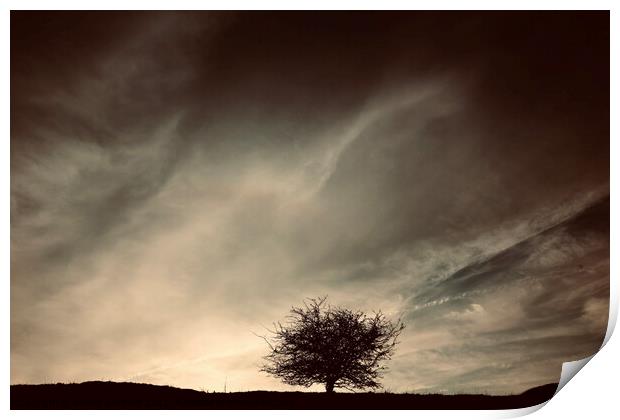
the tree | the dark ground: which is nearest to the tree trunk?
the tree

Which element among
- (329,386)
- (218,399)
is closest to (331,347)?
(329,386)

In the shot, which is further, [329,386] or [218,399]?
[329,386]

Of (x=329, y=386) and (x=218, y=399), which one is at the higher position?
(x=329, y=386)

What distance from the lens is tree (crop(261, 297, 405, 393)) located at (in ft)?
21.0

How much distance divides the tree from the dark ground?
0.87m

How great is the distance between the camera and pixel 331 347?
731 centimetres

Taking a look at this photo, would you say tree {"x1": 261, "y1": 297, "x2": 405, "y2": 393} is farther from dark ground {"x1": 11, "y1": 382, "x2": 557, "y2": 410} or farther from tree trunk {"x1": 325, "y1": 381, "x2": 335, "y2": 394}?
dark ground {"x1": 11, "y1": 382, "x2": 557, "y2": 410}

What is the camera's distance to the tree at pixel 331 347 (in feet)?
21.0

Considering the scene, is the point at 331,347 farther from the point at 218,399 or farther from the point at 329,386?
the point at 218,399

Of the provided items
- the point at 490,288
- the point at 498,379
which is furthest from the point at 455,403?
the point at 490,288

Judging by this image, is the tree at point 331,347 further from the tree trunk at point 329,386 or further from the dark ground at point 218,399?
the dark ground at point 218,399

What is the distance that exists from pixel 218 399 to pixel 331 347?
88.0 inches

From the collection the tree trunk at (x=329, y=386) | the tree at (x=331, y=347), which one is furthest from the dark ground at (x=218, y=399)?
the tree trunk at (x=329, y=386)

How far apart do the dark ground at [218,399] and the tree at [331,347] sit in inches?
34.1
